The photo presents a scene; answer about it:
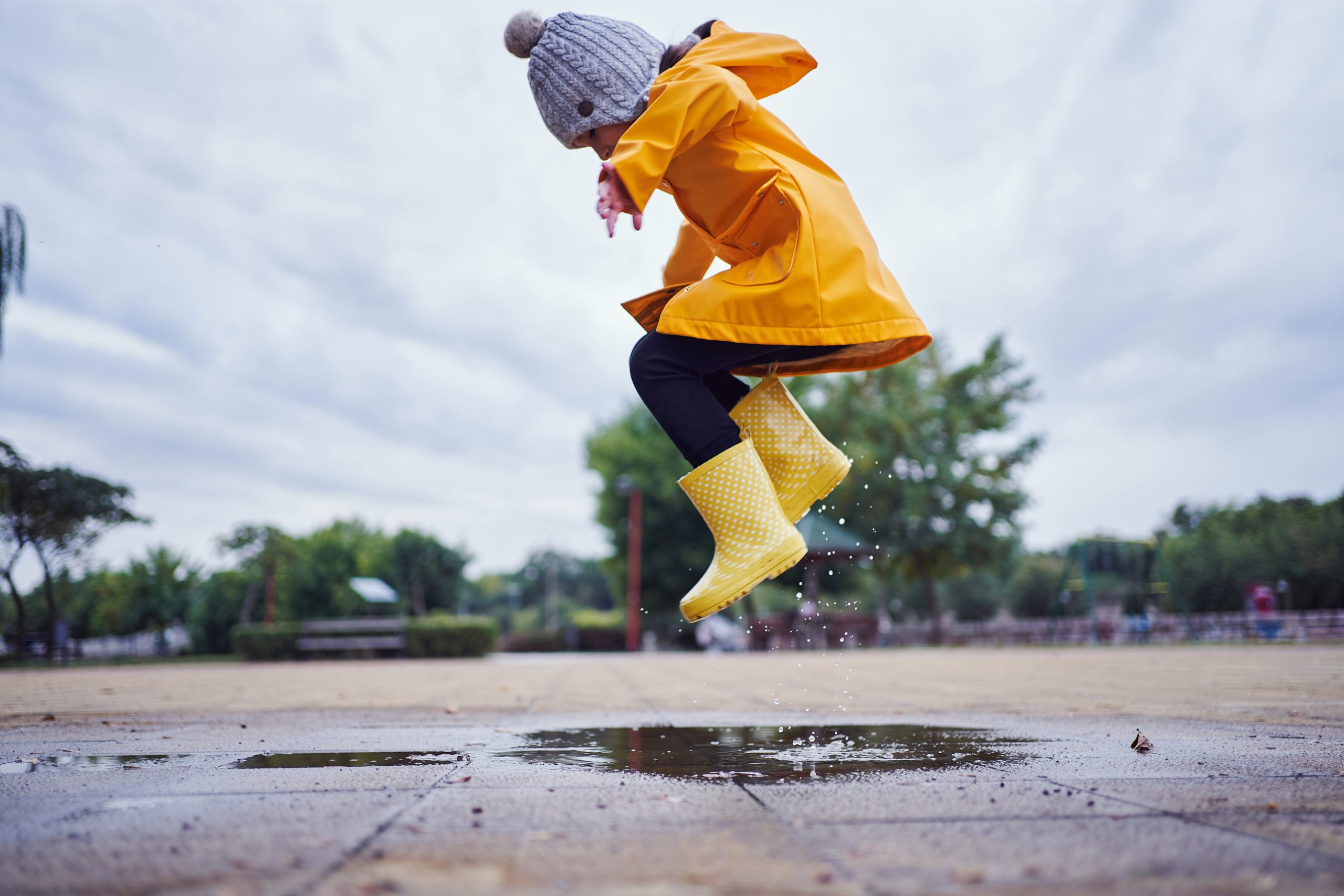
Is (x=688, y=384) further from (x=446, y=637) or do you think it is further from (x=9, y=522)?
(x=9, y=522)

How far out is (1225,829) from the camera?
111 centimetres

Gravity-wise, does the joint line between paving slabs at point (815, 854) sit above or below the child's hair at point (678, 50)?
below

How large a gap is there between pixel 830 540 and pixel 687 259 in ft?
71.0

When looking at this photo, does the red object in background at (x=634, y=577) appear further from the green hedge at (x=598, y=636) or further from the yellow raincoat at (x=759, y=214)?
the yellow raincoat at (x=759, y=214)

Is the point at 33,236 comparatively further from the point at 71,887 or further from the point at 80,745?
the point at 71,887

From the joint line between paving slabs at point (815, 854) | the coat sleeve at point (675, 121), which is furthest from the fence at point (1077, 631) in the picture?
the joint line between paving slabs at point (815, 854)

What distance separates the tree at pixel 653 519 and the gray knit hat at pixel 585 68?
81.2 feet

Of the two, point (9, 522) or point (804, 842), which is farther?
point (9, 522)

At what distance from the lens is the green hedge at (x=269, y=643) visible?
1842 centimetres

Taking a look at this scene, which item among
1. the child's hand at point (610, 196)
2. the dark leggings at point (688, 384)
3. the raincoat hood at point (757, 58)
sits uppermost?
the raincoat hood at point (757, 58)

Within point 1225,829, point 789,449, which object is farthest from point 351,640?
point 1225,829

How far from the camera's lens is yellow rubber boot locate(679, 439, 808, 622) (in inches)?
82.4

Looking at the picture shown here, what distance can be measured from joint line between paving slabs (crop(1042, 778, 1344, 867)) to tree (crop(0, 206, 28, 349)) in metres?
12.0

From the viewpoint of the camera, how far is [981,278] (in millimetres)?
26984
